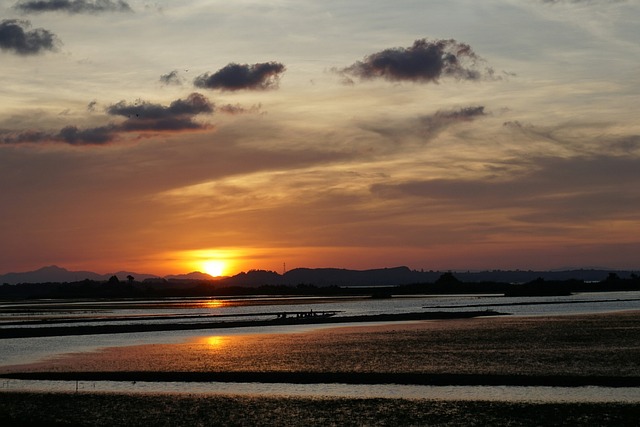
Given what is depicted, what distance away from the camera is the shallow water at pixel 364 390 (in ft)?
109

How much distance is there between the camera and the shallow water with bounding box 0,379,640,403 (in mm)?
33250

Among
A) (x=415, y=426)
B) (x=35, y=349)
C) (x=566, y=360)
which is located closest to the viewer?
(x=415, y=426)

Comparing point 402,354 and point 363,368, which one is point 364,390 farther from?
point 402,354

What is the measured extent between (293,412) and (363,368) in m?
13.0

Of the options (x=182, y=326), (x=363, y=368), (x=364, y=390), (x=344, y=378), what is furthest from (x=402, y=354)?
(x=182, y=326)

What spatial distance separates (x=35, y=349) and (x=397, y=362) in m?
29.9

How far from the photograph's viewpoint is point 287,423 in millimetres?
28750

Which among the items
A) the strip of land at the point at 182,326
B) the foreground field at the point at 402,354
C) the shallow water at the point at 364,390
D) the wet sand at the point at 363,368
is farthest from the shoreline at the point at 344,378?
the strip of land at the point at 182,326

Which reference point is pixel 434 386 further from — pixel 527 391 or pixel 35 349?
pixel 35 349

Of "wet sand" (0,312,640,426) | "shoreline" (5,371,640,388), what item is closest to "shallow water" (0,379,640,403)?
"shoreline" (5,371,640,388)

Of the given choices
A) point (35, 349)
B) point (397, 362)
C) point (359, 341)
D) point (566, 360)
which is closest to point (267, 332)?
point (359, 341)

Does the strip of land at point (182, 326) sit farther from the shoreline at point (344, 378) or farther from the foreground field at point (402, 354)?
the shoreline at point (344, 378)

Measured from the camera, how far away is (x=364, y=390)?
119ft

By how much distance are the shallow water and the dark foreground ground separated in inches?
58.7
